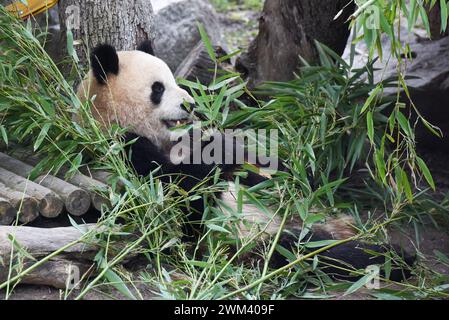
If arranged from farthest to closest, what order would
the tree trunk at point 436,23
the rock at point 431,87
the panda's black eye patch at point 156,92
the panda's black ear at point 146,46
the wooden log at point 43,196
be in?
the tree trunk at point 436,23, the rock at point 431,87, the panda's black ear at point 146,46, the panda's black eye patch at point 156,92, the wooden log at point 43,196

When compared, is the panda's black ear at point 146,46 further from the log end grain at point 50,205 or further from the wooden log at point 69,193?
the log end grain at point 50,205

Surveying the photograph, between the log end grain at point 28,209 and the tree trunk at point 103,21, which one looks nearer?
the log end grain at point 28,209

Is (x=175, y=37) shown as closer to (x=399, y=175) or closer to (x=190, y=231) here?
(x=190, y=231)

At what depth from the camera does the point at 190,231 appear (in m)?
3.16

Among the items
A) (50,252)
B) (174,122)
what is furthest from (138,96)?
(50,252)

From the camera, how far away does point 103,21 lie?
3723 mm

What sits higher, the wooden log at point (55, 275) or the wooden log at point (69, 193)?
the wooden log at point (69, 193)

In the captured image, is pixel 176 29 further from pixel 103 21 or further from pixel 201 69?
pixel 103 21

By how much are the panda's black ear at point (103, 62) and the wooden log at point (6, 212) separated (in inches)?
32.4

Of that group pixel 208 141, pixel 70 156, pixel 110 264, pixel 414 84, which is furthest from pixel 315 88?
pixel 110 264

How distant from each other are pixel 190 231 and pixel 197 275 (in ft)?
1.40

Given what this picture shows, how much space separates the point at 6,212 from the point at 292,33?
225 centimetres

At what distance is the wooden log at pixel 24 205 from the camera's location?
287 cm

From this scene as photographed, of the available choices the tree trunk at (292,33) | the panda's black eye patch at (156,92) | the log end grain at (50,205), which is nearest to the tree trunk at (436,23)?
the tree trunk at (292,33)
